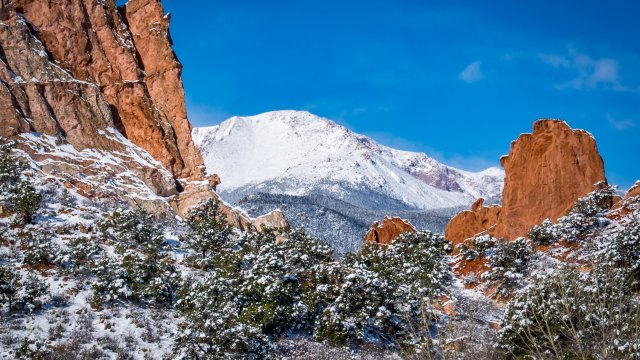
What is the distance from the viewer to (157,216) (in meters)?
58.2

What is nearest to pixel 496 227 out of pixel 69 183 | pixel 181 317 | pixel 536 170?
pixel 536 170

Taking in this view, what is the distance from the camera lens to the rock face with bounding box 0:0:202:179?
60.2 meters

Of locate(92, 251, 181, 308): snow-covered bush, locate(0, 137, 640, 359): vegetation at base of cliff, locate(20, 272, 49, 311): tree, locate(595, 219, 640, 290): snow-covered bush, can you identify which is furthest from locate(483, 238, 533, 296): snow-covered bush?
locate(20, 272, 49, 311): tree

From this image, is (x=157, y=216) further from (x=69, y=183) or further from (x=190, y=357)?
(x=190, y=357)

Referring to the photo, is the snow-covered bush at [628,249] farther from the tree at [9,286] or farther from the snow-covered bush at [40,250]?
the snow-covered bush at [40,250]

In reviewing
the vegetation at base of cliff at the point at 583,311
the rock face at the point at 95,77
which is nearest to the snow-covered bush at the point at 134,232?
the rock face at the point at 95,77

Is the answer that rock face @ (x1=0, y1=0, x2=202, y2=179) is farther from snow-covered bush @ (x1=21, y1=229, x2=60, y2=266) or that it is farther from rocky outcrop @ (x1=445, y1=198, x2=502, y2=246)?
rocky outcrop @ (x1=445, y1=198, x2=502, y2=246)

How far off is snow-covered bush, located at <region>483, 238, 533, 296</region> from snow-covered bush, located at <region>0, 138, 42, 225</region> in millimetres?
37719

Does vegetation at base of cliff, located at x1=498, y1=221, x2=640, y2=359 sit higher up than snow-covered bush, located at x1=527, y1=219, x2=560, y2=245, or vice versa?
snow-covered bush, located at x1=527, y1=219, x2=560, y2=245

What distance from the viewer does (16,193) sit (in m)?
41.8

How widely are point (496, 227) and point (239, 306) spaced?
1582 inches

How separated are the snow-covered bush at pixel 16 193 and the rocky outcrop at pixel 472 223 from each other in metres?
49.7

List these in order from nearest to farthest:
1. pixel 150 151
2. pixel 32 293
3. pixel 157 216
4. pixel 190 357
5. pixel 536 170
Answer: pixel 190 357 < pixel 32 293 < pixel 157 216 < pixel 536 170 < pixel 150 151

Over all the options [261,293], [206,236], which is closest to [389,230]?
[206,236]
